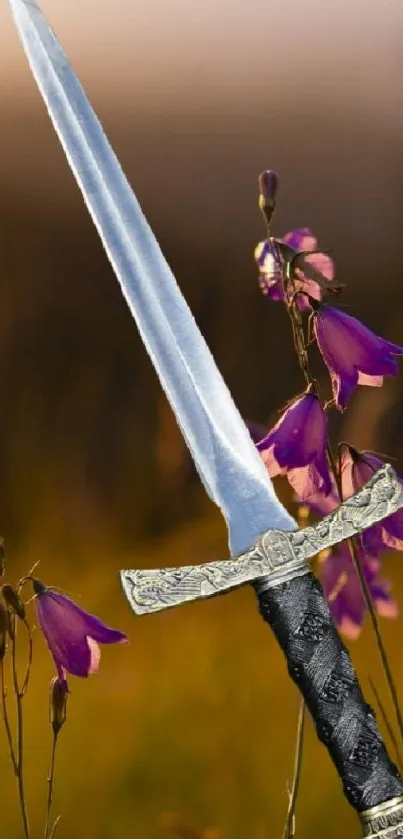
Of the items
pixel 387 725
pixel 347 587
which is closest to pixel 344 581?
pixel 347 587

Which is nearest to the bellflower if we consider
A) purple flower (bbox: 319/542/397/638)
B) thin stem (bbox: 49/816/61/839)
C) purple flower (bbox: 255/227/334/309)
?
purple flower (bbox: 319/542/397/638)

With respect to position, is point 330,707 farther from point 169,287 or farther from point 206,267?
point 206,267

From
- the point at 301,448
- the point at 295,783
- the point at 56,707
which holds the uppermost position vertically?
the point at 301,448

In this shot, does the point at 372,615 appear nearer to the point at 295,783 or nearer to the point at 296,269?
the point at 295,783

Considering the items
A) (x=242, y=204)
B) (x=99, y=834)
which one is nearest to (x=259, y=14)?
(x=242, y=204)

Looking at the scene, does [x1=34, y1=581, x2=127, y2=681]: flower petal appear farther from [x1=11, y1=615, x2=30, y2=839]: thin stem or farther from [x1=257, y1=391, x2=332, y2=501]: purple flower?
[x1=257, y1=391, x2=332, y2=501]: purple flower

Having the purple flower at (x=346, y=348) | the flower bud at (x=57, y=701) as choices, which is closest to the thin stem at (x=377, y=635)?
the purple flower at (x=346, y=348)
